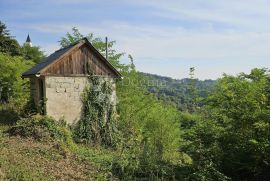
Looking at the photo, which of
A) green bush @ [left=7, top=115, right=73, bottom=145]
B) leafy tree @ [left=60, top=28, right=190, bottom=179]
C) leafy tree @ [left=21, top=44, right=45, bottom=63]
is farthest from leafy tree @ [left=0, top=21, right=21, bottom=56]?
green bush @ [left=7, top=115, right=73, bottom=145]

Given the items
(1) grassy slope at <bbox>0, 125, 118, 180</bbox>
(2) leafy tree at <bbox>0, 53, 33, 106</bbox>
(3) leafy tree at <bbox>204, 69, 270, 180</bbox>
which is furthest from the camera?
(2) leafy tree at <bbox>0, 53, 33, 106</bbox>

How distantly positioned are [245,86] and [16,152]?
799 centimetres

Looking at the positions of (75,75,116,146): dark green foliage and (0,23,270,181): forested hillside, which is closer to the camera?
(0,23,270,181): forested hillside

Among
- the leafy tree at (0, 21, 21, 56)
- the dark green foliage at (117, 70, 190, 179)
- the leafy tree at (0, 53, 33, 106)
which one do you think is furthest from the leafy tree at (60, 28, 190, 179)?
the leafy tree at (0, 21, 21, 56)

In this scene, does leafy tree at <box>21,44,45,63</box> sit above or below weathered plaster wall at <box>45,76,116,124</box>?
above

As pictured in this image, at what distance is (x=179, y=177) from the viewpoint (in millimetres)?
10992

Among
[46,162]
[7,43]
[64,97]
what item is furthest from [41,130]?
[7,43]

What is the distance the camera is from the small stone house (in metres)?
17.6

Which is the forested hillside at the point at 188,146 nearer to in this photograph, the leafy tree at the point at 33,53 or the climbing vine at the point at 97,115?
the climbing vine at the point at 97,115

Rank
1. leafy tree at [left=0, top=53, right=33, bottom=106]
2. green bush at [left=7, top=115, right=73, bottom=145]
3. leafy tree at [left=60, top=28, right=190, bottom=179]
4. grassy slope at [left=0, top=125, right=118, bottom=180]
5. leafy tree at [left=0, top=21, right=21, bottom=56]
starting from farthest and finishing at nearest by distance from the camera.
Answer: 1. leafy tree at [left=0, top=21, right=21, bottom=56]
2. leafy tree at [left=0, top=53, right=33, bottom=106]
3. leafy tree at [left=60, top=28, right=190, bottom=179]
4. green bush at [left=7, top=115, right=73, bottom=145]
5. grassy slope at [left=0, top=125, right=118, bottom=180]

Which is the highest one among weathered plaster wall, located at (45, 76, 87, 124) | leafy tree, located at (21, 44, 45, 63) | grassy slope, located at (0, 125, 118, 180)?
leafy tree, located at (21, 44, 45, 63)

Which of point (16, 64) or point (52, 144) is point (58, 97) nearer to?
point (52, 144)

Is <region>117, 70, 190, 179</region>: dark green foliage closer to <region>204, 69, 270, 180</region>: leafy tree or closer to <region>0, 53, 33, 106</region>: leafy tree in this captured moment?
<region>204, 69, 270, 180</region>: leafy tree

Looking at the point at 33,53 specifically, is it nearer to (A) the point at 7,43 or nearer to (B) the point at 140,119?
(A) the point at 7,43
